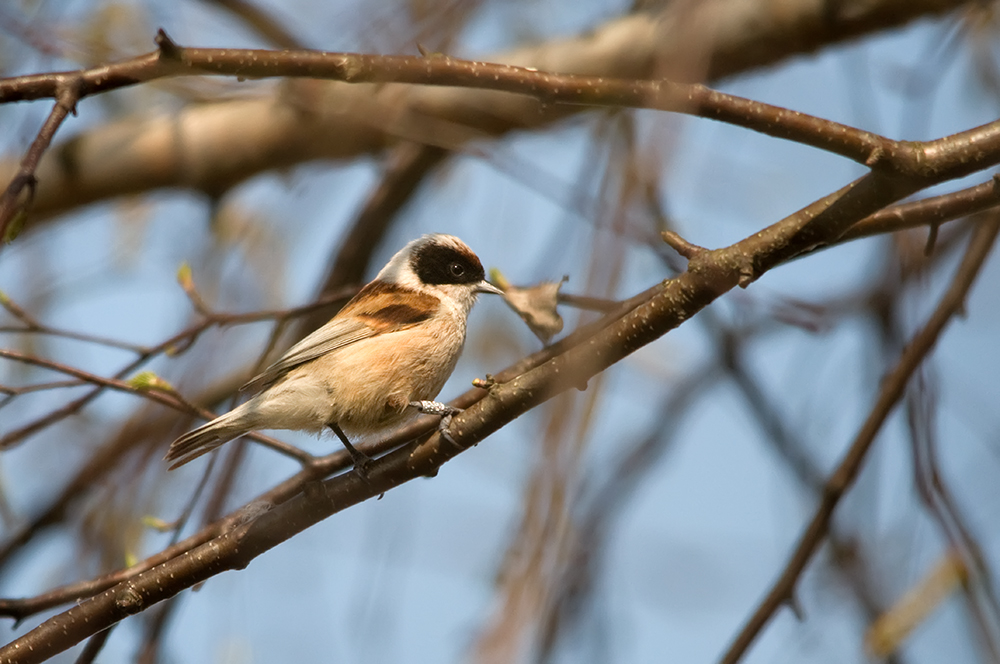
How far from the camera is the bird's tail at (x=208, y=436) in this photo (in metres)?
3.87

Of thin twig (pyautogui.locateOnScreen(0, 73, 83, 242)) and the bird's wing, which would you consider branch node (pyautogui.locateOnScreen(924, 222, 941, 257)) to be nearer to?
the bird's wing

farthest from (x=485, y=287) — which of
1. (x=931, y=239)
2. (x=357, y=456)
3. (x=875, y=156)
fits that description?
(x=875, y=156)

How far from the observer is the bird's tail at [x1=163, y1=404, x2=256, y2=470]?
387cm

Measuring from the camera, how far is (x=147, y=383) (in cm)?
360

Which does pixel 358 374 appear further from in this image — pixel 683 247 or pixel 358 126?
pixel 683 247

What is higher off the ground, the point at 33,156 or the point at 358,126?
the point at 358,126

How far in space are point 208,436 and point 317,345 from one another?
2.69 ft

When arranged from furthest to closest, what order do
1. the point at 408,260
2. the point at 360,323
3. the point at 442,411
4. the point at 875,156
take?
the point at 408,260 → the point at 360,323 → the point at 442,411 → the point at 875,156

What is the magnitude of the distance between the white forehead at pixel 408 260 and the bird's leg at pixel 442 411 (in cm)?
119

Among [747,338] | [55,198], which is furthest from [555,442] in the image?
[55,198]

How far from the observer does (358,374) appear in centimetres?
441

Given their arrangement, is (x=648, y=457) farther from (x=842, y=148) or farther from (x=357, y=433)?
(x=842, y=148)

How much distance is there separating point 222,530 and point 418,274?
227 cm

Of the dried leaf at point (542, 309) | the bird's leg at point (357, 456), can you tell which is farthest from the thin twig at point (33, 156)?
the dried leaf at point (542, 309)
